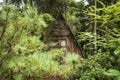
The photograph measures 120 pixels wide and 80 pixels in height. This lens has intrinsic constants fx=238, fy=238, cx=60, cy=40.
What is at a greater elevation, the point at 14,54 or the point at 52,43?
the point at 14,54

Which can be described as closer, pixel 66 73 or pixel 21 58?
pixel 21 58

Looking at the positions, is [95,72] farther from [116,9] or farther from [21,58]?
[21,58]

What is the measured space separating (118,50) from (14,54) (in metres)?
2.13

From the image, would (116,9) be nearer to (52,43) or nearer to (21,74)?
(21,74)

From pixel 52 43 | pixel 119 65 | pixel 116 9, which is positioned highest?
pixel 116 9

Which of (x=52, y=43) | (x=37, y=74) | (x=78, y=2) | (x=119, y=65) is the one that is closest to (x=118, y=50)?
(x=119, y=65)

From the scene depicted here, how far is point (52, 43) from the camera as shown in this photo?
8.93m

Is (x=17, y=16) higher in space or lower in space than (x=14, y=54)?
higher

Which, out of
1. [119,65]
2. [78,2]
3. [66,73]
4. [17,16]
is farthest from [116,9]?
[78,2]

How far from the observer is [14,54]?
3490 mm

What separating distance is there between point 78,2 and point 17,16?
10.2m

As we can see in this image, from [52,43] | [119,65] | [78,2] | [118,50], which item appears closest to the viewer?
[118,50]

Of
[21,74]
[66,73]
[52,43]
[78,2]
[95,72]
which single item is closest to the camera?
[21,74]

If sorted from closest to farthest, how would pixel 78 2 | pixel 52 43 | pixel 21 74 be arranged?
1. pixel 21 74
2. pixel 52 43
3. pixel 78 2
